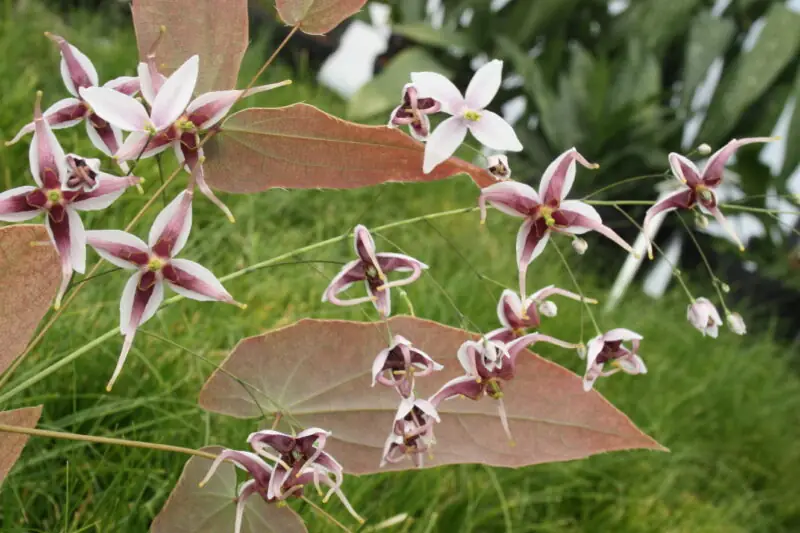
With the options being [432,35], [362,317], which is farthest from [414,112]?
[432,35]

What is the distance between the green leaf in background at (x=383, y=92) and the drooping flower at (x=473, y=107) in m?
0.79

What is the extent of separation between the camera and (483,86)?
9.1 inches

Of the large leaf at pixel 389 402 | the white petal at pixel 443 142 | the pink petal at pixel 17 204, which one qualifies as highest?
the white petal at pixel 443 142

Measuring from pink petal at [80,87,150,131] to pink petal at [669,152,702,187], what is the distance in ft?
0.52

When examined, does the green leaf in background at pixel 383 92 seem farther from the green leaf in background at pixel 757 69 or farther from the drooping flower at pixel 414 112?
the drooping flower at pixel 414 112

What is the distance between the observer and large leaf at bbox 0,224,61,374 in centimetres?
22

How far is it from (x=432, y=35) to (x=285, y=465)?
1030 millimetres

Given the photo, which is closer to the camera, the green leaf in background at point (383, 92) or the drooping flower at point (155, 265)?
the drooping flower at point (155, 265)

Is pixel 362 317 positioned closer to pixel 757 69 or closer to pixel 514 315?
pixel 514 315

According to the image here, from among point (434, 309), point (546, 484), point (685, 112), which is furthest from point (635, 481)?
point (685, 112)

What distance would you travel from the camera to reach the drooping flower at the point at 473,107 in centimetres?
23

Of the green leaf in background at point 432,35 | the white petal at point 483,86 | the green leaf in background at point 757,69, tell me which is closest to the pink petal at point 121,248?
the white petal at point 483,86

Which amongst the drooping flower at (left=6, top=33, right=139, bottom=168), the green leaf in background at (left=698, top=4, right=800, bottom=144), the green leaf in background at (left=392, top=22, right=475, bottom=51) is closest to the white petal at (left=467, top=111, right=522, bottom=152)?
the drooping flower at (left=6, top=33, right=139, bottom=168)

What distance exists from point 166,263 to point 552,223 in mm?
108
